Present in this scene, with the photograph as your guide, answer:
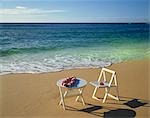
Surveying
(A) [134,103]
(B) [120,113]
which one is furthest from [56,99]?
(A) [134,103]

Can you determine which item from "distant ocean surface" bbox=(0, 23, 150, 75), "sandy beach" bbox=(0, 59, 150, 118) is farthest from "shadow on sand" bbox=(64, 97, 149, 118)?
"distant ocean surface" bbox=(0, 23, 150, 75)

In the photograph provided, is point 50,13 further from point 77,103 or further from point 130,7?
point 77,103

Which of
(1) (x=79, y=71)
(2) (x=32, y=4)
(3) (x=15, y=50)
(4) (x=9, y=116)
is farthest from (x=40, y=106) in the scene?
(2) (x=32, y=4)

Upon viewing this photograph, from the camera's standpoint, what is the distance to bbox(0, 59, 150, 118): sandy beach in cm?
453

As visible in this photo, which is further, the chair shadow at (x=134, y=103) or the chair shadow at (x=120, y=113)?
the chair shadow at (x=134, y=103)

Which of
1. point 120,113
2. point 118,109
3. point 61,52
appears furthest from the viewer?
point 61,52

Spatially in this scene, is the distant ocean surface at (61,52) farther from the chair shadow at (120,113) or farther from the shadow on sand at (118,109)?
the chair shadow at (120,113)

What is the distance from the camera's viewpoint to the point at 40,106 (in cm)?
486

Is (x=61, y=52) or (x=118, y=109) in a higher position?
(x=118, y=109)

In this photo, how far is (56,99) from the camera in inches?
203

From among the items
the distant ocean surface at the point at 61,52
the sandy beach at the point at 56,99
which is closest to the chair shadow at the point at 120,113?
the sandy beach at the point at 56,99

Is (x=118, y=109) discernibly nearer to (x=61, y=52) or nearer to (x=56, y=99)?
(x=56, y=99)

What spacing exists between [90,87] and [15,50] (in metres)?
10.1

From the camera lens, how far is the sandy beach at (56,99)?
4.53 meters
